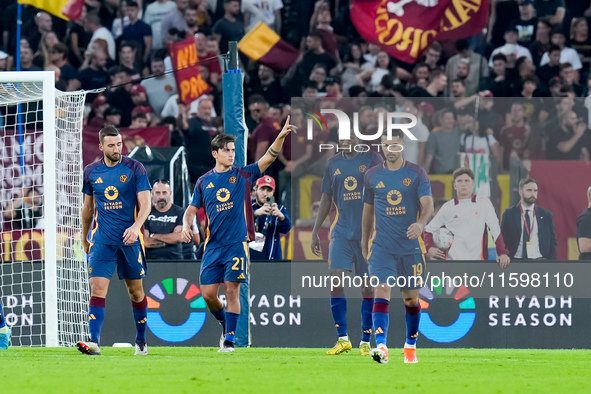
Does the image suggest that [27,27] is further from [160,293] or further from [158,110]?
[160,293]

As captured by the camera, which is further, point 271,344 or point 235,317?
point 271,344

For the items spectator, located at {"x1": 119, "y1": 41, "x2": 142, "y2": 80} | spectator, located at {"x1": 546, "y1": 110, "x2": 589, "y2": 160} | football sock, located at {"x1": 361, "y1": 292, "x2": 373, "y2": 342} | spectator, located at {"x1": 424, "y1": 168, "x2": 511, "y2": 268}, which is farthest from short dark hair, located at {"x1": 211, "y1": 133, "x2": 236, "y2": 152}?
spectator, located at {"x1": 119, "y1": 41, "x2": 142, "y2": 80}

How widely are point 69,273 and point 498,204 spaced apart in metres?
4.99

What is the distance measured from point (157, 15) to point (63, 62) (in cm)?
166

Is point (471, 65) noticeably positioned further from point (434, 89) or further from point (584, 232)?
point (584, 232)

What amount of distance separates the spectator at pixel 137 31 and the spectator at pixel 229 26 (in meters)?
1.10

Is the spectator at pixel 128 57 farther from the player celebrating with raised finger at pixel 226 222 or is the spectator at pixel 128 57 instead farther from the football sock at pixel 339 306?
the football sock at pixel 339 306

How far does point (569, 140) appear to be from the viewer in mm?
13500

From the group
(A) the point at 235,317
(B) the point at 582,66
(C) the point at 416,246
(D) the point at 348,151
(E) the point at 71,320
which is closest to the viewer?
(C) the point at 416,246

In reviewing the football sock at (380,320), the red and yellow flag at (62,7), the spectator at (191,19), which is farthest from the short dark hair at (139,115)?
the football sock at (380,320)

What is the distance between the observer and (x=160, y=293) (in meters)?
12.4

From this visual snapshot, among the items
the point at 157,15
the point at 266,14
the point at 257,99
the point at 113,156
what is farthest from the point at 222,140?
the point at 157,15

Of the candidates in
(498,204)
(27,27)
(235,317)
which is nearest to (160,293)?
(235,317)

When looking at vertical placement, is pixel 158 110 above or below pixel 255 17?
below
